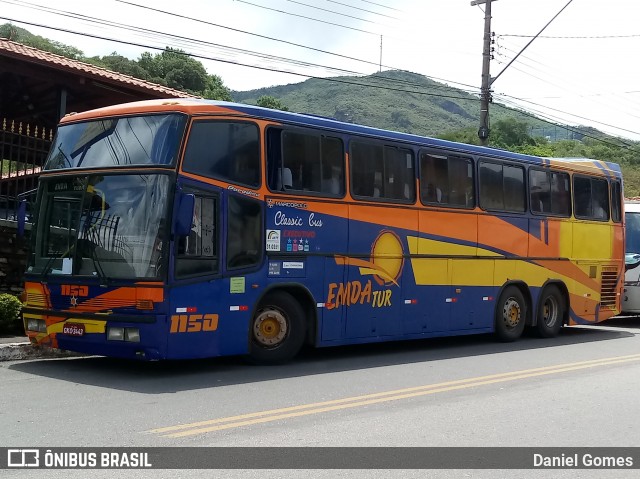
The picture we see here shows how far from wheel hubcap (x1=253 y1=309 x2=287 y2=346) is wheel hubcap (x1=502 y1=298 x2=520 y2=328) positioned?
567 centimetres

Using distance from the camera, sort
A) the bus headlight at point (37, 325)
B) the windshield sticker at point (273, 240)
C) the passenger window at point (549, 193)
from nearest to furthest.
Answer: the bus headlight at point (37, 325), the windshield sticker at point (273, 240), the passenger window at point (549, 193)

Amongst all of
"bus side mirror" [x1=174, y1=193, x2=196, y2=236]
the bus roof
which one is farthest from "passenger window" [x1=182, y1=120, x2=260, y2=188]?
"bus side mirror" [x1=174, y1=193, x2=196, y2=236]

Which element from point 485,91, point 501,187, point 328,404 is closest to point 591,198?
point 501,187

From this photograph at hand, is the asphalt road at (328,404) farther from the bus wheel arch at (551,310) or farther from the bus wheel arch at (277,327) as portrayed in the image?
the bus wheel arch at (551,310)

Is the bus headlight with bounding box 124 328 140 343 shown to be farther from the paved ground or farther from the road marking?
the paved ground

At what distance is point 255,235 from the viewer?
10383 millimetres

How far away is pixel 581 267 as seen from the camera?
55.1 feet

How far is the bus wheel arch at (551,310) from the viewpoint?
52.2 ft

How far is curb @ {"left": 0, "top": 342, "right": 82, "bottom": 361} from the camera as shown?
10.7 metres

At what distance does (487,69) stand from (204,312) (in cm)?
1545

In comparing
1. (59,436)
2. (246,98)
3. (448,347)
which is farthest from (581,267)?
(246,98)

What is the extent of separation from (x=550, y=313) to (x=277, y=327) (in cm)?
→ 767

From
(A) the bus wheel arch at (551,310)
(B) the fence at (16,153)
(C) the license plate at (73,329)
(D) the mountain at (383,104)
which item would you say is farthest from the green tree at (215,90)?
(C) the license plate at (73,329)

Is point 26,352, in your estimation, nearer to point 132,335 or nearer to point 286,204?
point 132,335
